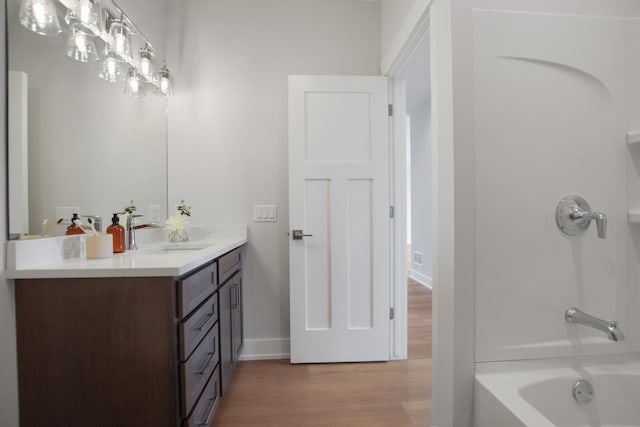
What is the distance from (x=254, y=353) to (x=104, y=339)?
1.34 metres

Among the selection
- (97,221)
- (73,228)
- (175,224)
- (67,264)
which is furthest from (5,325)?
(175,224)

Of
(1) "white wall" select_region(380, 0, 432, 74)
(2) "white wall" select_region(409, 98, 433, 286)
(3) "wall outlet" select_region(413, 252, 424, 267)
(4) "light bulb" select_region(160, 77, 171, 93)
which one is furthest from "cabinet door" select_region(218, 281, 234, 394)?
(3) "wall outlet" select_region(413, 252, 424, 267)

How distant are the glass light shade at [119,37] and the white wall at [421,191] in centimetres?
363

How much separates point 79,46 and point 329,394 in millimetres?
2174

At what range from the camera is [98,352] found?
36.9 inches

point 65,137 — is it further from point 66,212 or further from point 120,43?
point 120,43

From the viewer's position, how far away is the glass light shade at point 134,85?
5.44 ft

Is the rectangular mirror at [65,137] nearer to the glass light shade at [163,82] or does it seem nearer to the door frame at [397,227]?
the glass light shade at [163,82]

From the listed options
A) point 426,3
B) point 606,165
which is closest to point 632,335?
point 606,165

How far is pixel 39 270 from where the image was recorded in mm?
939

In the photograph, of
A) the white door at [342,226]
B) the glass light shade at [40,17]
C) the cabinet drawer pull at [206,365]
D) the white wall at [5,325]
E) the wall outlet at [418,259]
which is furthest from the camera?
the wall outlet at [418,259]

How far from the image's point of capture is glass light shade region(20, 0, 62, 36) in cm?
101

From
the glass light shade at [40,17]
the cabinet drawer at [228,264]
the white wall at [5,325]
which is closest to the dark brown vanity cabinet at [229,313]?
the cabinet drawer at [228,264]

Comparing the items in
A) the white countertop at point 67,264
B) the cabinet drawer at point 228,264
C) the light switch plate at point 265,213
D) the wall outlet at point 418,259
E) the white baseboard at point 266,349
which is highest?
the light switch plate at point 265,213
